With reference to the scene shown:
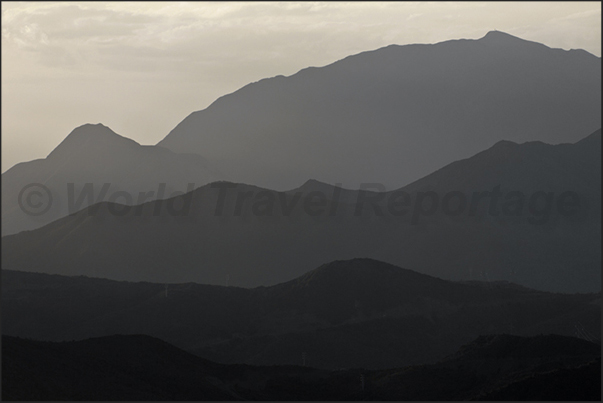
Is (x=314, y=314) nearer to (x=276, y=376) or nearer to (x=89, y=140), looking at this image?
(x=276, y=376)

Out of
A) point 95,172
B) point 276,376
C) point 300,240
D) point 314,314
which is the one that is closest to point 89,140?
point 95,172

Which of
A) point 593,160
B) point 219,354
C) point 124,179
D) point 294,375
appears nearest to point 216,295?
point 219,354

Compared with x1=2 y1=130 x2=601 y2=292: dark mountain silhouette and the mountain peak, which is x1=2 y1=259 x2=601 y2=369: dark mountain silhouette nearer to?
x1=2 y1=130 x2=601 y2=292: dark mountain silhouette

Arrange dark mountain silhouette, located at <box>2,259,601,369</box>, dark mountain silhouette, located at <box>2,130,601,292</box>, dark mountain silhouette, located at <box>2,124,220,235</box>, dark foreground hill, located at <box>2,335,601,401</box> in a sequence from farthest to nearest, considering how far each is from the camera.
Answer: dark mountain silhouette, located at <box>2,124,220,235</box> → dark mountain silhouette, located at <box>2,130,601,292</box> → dark mountain silhouette, located at <box>2,259,601,369</box> → dark foreground hill, located at <box>2,335,601,401</box>

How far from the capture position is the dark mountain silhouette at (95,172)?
159875mm

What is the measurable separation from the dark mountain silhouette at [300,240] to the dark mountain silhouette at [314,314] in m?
27.3

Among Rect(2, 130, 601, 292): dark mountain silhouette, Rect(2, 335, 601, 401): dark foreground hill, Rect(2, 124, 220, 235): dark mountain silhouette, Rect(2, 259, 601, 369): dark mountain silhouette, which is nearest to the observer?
Rect(2, 335, 601, 401): dark foreground hill

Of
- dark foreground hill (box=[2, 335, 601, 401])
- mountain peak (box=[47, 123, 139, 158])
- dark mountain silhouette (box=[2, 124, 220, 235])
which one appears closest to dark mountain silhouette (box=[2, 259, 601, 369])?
dark foreground hill (box=[2, 335, 601, 401])

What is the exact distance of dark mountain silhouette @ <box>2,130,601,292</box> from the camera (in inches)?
3935

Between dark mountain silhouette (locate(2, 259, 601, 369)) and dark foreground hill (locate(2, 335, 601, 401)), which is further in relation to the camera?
dark mountain silhouette (locate(2, 259, 601, 369))

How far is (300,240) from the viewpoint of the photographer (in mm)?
107062

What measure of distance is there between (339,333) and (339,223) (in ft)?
179

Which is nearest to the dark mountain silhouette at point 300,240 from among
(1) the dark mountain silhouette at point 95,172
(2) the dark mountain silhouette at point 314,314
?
(2) the dark mountain silhouette at point 314,314

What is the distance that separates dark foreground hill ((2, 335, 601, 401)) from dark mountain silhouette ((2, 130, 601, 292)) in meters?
59.9
